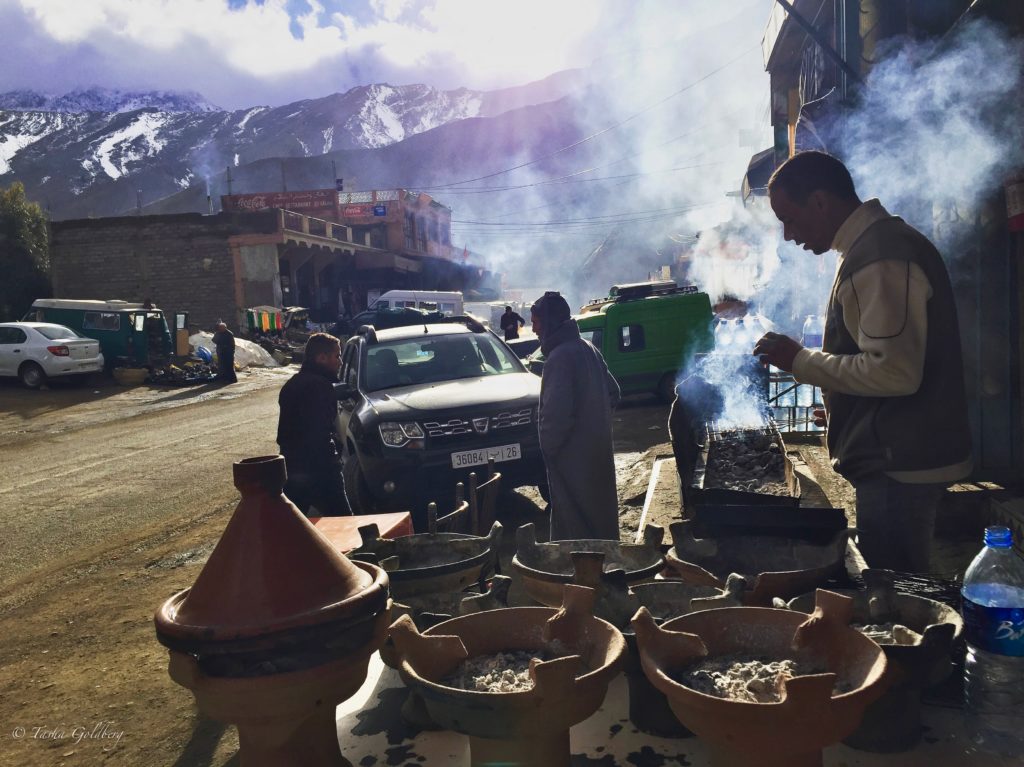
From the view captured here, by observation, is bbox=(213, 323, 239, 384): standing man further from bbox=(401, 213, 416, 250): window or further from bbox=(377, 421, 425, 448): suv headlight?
bbox=(401, 213, 416, 250): window

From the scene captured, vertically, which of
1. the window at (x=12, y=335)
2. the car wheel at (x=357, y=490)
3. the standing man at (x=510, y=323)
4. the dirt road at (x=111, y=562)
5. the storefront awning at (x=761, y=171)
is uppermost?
the storefront awning at (x=761, y=171)

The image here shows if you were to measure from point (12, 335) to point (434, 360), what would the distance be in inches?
724

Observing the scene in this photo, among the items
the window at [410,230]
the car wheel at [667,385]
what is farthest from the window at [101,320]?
the window at [410,230]

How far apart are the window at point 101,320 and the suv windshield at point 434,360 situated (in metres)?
18.0

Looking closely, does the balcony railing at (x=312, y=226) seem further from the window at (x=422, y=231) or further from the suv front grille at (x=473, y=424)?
the suv front grille at (x=473, y=424)

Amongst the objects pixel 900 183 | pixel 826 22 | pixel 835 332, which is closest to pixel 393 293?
pixel 826 22

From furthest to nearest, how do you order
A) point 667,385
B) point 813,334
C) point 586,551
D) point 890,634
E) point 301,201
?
point 301,201, point 667,385, point 813,334, point 586,551, point 890,634

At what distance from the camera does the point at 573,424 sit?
15.6 ft

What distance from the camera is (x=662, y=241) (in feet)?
254

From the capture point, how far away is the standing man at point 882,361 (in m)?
2.27

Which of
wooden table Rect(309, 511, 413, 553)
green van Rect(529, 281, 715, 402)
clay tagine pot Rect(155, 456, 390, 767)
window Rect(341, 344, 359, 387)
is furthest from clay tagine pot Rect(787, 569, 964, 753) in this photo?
green van Rect(529, 281, 715, 402)

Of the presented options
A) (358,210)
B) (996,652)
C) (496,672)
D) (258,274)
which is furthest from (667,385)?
(358,210)

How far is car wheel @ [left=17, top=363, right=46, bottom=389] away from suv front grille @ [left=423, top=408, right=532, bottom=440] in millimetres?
18209

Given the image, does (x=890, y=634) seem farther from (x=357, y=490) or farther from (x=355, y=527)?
(x=357, y=490)
